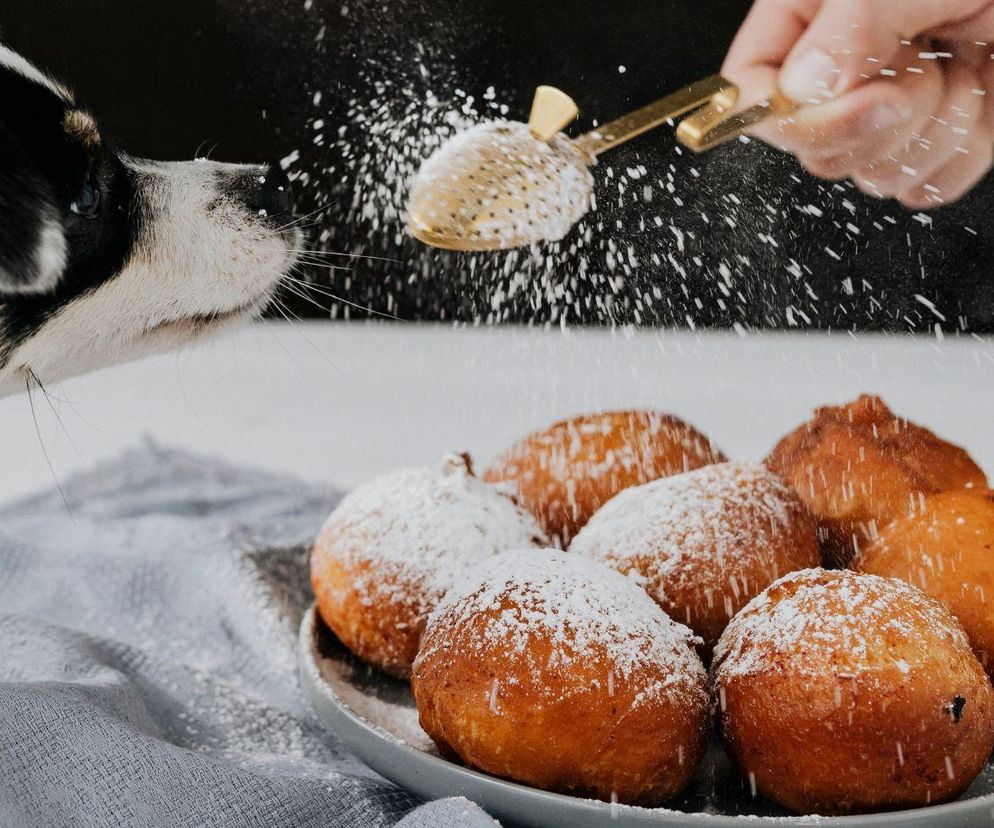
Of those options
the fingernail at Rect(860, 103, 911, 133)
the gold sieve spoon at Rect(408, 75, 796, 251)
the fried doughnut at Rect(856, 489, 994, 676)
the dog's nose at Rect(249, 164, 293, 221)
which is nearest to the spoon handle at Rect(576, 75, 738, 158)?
the gold sieve spoon at Rect(408, 75, 796, 251)

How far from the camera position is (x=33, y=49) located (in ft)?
6.99

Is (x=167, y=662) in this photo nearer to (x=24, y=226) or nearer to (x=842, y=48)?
(x=24, y=226)

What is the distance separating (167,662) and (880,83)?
0.68m

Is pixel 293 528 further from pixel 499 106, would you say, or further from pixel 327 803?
pixel 499 106

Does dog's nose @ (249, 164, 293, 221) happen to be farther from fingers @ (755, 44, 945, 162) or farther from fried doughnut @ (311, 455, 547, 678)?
fingers @ (755, 44, 945, 162)

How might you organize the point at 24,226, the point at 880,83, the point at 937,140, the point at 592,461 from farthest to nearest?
the point at 937,140
the point at 880,83
the point at 592,461
the point at 24,226

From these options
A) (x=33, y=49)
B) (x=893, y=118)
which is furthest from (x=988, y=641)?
(x=33, y=49)

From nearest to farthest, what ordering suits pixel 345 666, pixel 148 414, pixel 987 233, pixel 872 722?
pixel 872 722 → pixel 345 666 → pixel 987 233 → pixel 148 414

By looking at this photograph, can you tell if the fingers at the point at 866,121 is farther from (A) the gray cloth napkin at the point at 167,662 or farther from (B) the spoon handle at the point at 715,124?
(A) the gray cloth napkin at the point at 167,662

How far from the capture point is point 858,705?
0.53m

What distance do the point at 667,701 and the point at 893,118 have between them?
568 mm

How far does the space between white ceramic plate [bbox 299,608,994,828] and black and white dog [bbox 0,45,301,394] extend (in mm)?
256

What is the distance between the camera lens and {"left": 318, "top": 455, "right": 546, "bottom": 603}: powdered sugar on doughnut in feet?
2.30

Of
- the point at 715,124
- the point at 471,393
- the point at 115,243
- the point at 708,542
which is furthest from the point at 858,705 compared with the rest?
the point at 471,393
